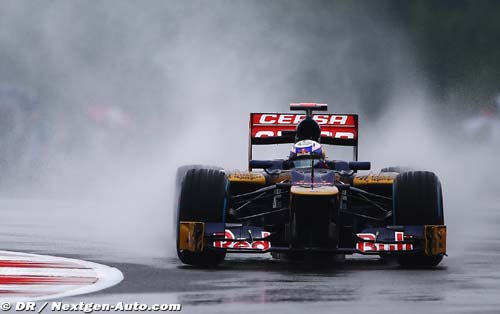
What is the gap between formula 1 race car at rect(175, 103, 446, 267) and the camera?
1451 centimetres

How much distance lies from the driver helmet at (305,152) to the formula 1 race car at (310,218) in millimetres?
636

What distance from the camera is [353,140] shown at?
1900cm

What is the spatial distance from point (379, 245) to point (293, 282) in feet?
5.73

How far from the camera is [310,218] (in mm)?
14516

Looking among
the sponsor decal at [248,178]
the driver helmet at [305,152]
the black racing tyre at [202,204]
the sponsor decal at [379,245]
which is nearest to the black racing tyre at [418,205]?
the sponsor decal at [379,245]

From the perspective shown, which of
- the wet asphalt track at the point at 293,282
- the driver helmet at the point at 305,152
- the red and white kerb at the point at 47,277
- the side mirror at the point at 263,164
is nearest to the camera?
the wet asphalt track at the point at 293,282

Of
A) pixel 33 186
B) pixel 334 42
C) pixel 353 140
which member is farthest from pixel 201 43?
pixel 353 140

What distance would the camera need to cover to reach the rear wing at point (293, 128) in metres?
18.8

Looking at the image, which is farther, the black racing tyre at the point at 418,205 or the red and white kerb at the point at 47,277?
the black racing tyre at the point at 418,205

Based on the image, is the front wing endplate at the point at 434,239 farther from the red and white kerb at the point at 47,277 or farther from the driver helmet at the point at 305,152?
the red and white kerb at the point at 47,277

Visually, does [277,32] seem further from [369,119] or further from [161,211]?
[161,211]

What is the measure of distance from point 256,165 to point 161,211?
715cm

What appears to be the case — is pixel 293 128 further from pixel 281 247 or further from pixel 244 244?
pixel 244 244

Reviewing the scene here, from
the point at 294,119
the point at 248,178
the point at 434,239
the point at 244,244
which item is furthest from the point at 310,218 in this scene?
the point at 294,119
